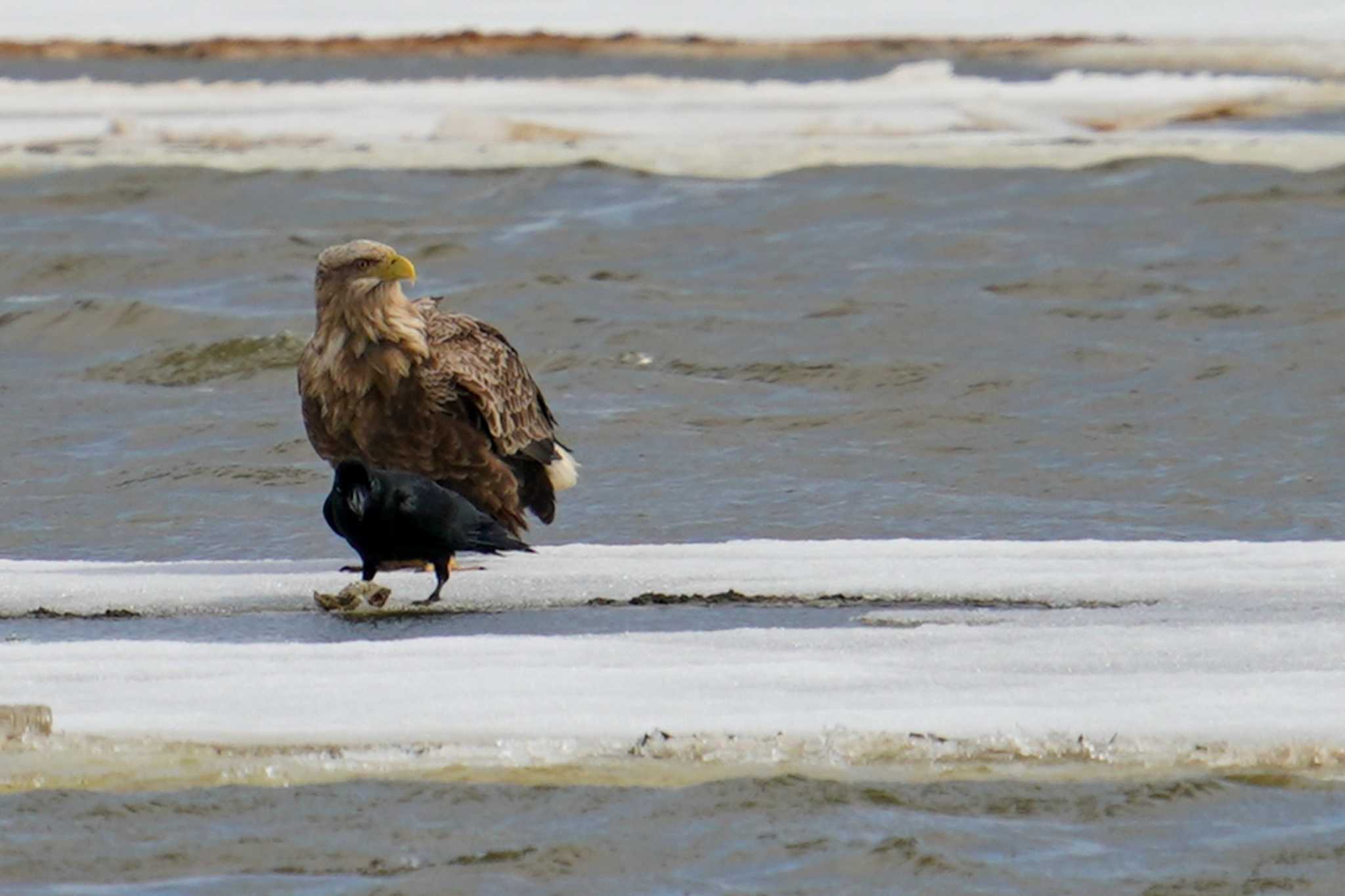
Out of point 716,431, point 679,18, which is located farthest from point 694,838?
point 679,18

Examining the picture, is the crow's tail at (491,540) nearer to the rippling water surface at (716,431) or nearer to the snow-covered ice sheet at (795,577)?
the snow-covered ice sheet at (795,577)

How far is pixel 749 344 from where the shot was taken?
12.4m

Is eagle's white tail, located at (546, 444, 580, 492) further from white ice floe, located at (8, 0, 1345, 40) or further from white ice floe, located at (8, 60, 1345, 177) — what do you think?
white ice floe, located at (8, 0, 1345, 40)

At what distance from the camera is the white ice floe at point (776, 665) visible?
17.3 ft

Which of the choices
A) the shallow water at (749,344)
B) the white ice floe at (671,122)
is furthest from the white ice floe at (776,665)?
the white ice floe at (671,122)

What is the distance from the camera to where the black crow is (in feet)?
22.1

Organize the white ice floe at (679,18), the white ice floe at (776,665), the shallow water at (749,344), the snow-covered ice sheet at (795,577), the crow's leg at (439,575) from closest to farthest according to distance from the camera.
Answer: the white ice floe at (776,665), the snow-covered ice sheet at (795,577), the crow's leg at (439,575), the shallow water at (749,344), the white ice floe at (679,18)

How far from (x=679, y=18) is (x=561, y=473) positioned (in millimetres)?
18403

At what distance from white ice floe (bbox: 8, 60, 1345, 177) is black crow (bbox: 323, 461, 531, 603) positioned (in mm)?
10532

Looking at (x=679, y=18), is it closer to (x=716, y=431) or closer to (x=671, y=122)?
(x=671, y=122)

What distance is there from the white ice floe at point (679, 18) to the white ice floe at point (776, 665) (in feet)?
60.7

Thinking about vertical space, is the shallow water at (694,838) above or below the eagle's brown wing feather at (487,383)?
below

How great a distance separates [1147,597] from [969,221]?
29.2 ft

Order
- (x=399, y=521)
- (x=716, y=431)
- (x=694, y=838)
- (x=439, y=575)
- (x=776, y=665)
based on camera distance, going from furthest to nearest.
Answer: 1. (x=716, y=431)
2. (x=439, y=575)
3. (x=399, y=521)
4. (x=776, y=665)
5. (x=694, y=838)
